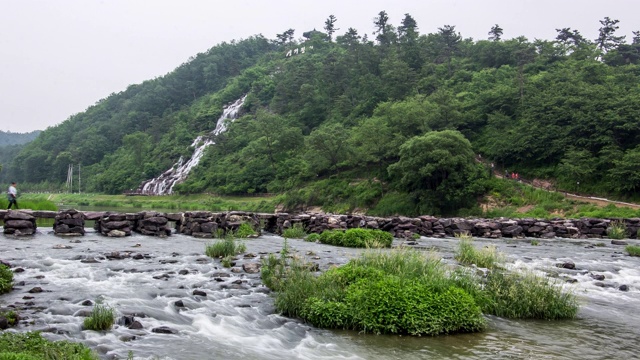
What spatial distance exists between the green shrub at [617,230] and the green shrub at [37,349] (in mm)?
34618

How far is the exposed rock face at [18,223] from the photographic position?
23.1m

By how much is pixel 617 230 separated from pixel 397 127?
3712cm

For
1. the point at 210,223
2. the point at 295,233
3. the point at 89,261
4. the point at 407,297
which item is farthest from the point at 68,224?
the point at 407,297

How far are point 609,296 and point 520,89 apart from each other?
208 ft

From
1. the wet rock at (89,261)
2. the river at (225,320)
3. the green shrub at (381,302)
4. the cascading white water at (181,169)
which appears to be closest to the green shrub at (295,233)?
the river at (225,320)

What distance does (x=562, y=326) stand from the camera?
10.9 m

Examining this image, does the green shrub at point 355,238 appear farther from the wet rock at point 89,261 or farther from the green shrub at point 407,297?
the wet rock at point 89,261

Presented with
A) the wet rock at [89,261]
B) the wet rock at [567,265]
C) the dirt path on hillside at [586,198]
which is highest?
the dirt path on hillside at [586,198]

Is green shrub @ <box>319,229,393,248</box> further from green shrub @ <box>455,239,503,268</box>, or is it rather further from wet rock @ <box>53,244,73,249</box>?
wet rock @ <box>53,244,73,249</box>

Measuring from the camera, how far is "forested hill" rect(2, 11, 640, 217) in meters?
52.7

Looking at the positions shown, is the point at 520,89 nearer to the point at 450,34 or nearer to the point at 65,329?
the point at 450,34

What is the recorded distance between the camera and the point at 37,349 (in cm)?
699

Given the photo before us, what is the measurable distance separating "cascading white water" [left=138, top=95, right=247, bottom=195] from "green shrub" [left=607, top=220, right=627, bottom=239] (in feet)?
266

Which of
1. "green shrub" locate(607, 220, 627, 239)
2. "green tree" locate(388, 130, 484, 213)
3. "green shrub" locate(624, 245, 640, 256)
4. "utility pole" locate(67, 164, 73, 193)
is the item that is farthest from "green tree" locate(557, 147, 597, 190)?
"utility pole" locate(67, 164, 73, 193)
